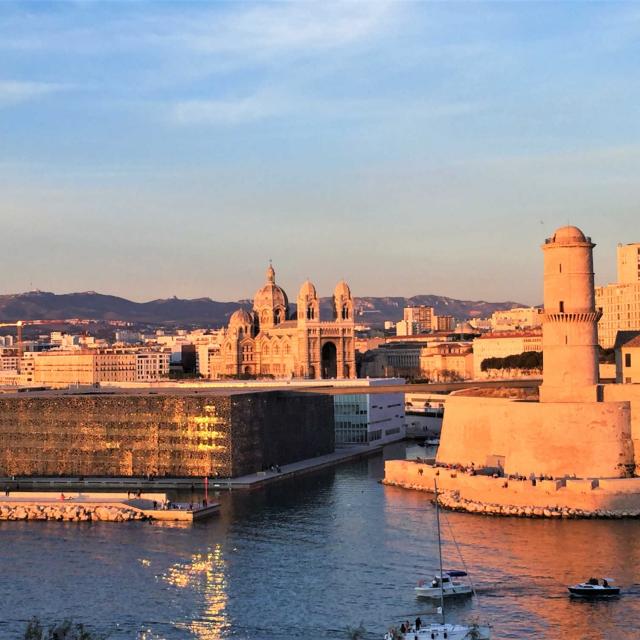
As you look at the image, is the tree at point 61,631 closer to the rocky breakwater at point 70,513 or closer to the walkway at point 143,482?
the rocky breakwater at point 70,513

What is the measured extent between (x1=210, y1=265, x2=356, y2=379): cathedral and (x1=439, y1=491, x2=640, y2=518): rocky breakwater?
85.7 metres

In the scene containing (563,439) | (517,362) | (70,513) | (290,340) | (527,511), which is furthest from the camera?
(290,340)

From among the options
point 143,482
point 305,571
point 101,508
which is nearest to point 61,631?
point 305,571

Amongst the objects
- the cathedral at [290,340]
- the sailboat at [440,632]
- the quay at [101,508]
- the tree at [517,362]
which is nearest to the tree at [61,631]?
the sailboat at [440,632]

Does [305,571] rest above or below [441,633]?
above

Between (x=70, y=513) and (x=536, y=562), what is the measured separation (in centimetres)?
1909

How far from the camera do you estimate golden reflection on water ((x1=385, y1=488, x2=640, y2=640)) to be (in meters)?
35.3

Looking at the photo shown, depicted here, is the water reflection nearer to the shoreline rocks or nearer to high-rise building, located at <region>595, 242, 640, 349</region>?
the shoreline rocks

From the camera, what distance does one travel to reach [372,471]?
67875mm

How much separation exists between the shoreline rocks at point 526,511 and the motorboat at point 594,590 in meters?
12.3

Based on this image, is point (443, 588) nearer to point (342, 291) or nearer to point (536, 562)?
→ point (536, 562)

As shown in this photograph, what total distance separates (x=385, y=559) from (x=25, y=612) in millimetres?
11298

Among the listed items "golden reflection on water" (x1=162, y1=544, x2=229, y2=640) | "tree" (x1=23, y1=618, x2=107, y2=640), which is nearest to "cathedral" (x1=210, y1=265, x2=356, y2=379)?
"golden reflection on water" (x1=162, y1=544, x2=229, y2=640)

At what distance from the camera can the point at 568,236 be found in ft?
183
